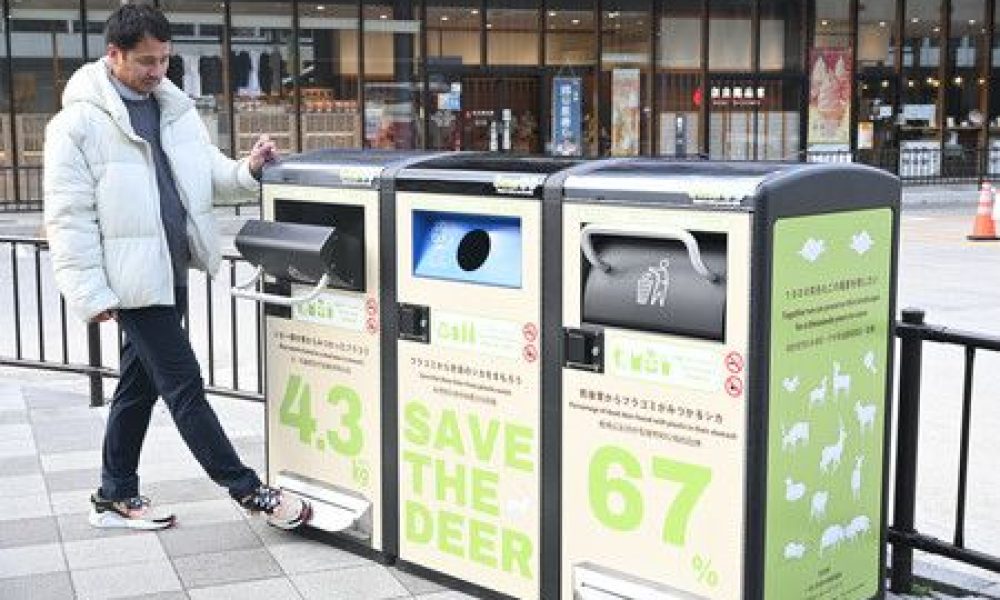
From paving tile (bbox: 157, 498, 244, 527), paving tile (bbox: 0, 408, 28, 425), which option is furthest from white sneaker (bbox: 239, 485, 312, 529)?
paving tile (bbox: 0, 408, 28, 425)

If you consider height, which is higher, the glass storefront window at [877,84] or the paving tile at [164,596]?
the glass storefront window at [877,84]

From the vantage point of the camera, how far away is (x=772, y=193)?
134 inches

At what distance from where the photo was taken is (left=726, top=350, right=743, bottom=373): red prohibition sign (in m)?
3.48

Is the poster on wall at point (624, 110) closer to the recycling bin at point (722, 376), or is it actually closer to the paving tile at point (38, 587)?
the paving tile at point (38, 587)

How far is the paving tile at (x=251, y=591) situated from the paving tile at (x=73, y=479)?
1555 mm

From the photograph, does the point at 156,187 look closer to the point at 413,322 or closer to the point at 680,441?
the point at 413,322

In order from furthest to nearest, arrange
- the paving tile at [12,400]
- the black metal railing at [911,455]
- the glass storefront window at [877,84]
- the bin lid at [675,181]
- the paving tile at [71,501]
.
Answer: the glass storefront window at [877,84] → the paving tile at [12,400] → the paving tile at [71,501] → the black metal railing at [911,455] → the bin lid at [675,181]

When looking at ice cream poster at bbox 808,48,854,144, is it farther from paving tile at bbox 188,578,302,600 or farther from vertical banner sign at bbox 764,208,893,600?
paving tile at bbox 188,578,302,600

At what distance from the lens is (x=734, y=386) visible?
350cm

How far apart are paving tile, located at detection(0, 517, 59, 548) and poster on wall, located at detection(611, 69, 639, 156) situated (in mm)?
21827

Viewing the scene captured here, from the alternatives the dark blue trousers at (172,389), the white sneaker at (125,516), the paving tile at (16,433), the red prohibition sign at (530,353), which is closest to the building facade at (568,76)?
the paving tile at (16,433)

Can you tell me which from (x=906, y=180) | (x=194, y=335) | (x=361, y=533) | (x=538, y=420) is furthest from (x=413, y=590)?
(x=906, y=180)

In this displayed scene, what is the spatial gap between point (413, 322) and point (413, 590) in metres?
0.93

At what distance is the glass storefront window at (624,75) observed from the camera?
86.3ft
